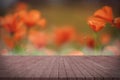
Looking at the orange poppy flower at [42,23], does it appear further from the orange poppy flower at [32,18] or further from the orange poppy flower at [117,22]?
the orange poppy flower at [117,22]

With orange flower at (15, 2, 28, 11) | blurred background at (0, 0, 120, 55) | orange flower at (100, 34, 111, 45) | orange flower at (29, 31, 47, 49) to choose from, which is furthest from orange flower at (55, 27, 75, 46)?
orange flower at (15, 2, 28, 11)

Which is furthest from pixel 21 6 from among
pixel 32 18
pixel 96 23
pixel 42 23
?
pixel 96 23

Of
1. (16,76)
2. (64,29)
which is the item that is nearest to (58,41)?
Answer: (64,29)

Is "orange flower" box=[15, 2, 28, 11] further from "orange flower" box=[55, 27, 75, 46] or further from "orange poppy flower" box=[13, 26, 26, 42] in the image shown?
"orange flower" box=[55, 27, 75, 46]

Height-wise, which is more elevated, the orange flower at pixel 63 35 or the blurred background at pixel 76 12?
the blurred background at pixel 76 12

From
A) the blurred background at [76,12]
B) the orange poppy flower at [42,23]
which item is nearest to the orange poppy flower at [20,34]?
the orange poppy flower at [42,23]

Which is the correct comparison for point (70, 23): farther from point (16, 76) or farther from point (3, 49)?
point (16, 76)
